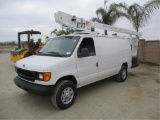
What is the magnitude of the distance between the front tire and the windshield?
843 millimetres

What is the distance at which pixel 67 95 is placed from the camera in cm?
434

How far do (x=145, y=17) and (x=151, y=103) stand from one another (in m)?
8.19

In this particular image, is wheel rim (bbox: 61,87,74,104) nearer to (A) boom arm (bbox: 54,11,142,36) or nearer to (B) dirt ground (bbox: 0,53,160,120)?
(B) dirt ground (bbox: 0,53,160,120)

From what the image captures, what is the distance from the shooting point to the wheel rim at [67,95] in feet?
14.0

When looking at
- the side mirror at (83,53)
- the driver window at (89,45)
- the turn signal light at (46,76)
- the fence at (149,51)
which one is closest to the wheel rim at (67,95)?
the turn signal light at (46,76)

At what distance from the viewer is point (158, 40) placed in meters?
10.5

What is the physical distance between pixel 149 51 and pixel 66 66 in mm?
8834

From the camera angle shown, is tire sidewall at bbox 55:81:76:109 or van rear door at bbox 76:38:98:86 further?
van rear door at bbox 76:38:98:86

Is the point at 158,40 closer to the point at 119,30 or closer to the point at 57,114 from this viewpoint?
the point at 119,30

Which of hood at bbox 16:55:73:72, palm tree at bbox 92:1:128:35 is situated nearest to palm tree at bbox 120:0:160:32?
palm tree at bbox 92:1:128:35

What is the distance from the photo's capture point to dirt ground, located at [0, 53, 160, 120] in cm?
397

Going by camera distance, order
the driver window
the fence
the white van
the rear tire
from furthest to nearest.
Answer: the fence
the rear tire
the driver window
the white van

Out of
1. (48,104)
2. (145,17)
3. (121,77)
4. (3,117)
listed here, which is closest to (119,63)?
(121,77)

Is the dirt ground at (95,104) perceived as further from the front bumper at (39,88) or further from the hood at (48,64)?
the hood at (48,64)
